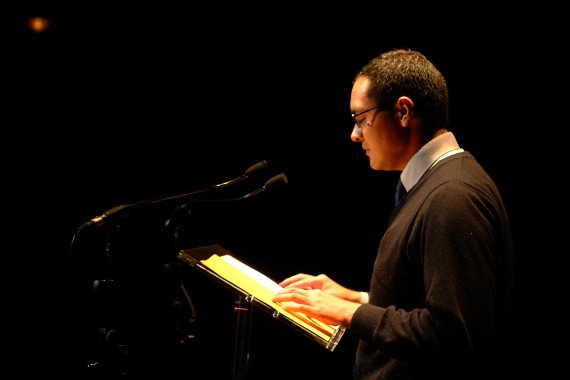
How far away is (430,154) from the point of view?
4.52 ft

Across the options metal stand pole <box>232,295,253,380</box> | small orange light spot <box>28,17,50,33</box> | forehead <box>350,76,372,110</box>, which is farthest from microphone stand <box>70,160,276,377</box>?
small orange light spot <box>28,17,50,33</box>

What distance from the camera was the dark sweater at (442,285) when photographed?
107 cm

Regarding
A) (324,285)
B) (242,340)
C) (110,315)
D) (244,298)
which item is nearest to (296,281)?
(324,285)

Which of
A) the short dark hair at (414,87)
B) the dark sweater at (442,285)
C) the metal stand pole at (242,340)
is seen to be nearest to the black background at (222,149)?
the metal stand pole at (242,340)

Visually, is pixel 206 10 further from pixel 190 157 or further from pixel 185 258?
pixel 185 258

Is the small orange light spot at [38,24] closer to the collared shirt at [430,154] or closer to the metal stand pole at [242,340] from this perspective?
the metal stand pole at [242,340]

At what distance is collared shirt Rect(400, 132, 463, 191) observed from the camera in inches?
54.1

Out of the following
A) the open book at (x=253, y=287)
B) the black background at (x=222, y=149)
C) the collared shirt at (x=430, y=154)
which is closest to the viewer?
the open book at (x=253, y=287)

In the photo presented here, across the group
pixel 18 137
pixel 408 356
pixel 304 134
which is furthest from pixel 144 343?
pixel 408 356

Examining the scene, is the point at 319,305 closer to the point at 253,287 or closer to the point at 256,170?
the point at 253,287

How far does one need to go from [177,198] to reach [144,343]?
1566 mm

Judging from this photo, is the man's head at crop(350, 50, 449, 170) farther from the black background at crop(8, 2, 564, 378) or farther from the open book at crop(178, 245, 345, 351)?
the black background at crop(8, 2, 564, 378)

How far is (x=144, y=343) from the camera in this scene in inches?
112

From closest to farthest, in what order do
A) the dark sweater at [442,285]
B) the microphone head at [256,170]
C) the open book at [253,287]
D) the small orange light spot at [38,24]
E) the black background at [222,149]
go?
the dark sweater at [442,285]
the open book at [253,287]
the microphone head at [256,170]
the black background at [222,149]
the small orange light spot at [38,24]
